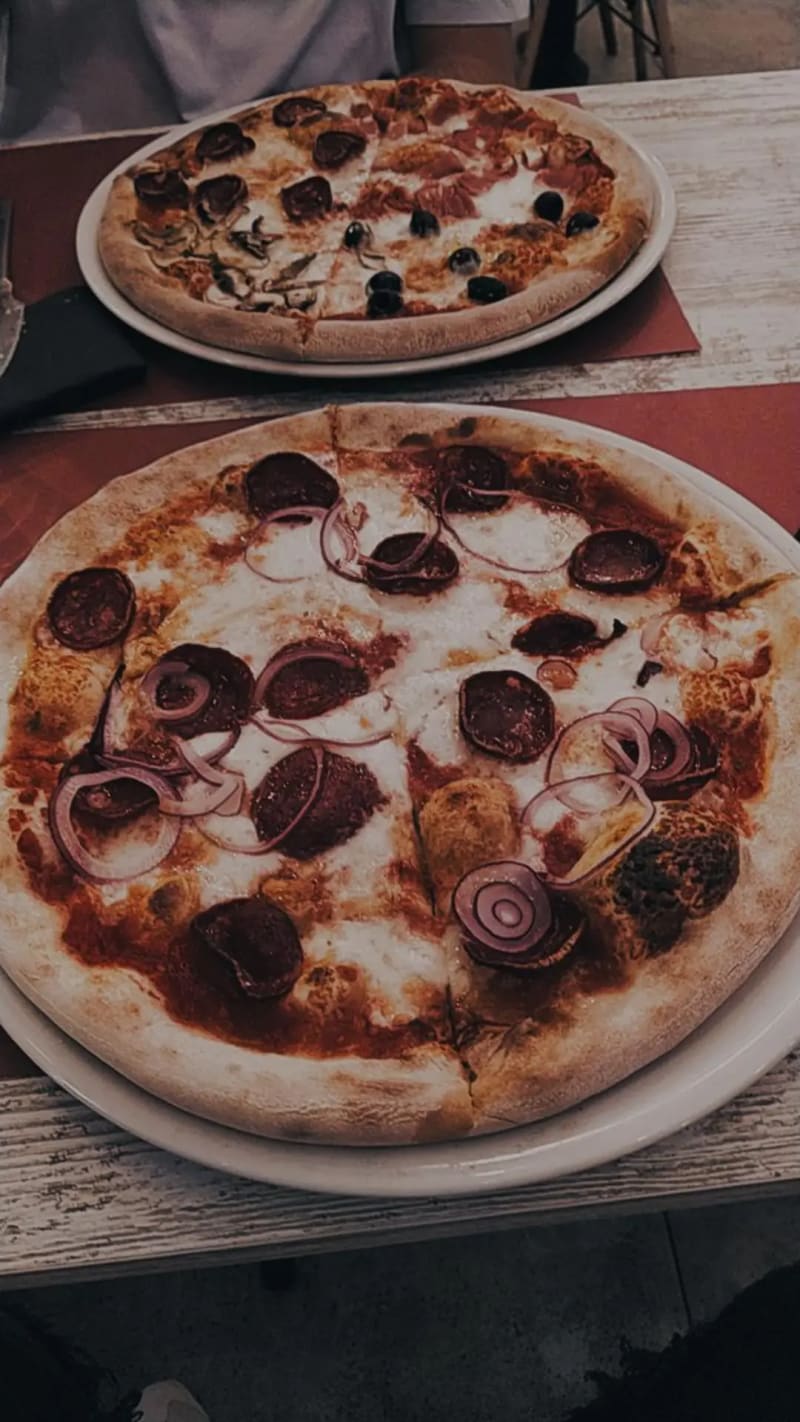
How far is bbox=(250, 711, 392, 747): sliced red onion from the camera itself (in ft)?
5.53

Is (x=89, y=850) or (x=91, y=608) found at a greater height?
(x=91, y=608)

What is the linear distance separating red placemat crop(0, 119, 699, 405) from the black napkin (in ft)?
0.20

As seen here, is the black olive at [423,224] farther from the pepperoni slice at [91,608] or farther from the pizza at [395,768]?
the pepperoni slice at [91,608]

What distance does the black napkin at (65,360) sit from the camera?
7.46ft

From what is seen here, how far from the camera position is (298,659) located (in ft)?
5.81

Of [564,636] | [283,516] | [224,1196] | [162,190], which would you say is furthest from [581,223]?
[224,1196]

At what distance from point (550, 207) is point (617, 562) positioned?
104cm

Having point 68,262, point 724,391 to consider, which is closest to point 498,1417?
point 724,391

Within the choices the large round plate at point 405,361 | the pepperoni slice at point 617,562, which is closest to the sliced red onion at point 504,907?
the pepperoni slice at point 617,562

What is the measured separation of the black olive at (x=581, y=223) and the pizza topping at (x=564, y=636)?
1.05 m

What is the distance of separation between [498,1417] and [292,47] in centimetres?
318

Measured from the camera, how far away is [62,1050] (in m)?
1.41

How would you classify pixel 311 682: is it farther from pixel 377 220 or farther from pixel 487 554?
pixel 377 220

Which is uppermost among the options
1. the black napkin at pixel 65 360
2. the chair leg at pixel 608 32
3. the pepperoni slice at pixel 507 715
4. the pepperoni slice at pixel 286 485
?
the black napkin at pixel 65 360
